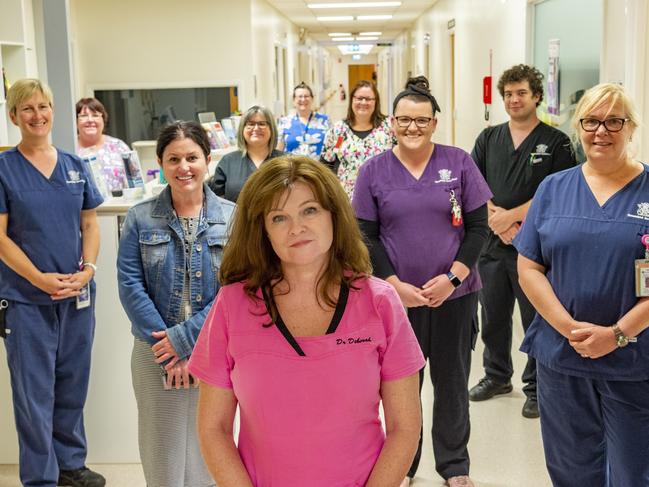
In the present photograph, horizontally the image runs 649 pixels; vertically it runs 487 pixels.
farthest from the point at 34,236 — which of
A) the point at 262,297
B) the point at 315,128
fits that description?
the point at 315,128

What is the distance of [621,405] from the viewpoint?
2.17 metres

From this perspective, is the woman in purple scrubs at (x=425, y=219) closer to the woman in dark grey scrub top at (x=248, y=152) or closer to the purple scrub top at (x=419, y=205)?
the purple scrub top at (x=419, y=205)

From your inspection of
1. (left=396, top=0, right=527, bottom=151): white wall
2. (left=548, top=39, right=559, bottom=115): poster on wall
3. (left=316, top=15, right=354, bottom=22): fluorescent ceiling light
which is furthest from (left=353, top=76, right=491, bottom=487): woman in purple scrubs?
(left=316, top=15, right=354, bottom=22): fluorescent ceiling light

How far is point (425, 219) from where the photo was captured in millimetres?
2764

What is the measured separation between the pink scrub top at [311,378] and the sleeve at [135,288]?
778 mm

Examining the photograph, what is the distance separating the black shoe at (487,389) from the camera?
13.0 feet

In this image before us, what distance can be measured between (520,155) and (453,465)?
1.46 meters

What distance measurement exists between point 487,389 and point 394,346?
2540 mm

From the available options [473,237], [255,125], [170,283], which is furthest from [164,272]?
[255,125]

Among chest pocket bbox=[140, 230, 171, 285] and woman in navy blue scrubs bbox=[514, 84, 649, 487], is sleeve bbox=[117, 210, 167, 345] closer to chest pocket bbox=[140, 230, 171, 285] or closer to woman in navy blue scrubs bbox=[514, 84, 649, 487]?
chest pocket bbox=[140, 230, 171, 285]

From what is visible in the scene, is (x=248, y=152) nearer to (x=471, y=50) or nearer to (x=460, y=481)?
(x=460, y=481)

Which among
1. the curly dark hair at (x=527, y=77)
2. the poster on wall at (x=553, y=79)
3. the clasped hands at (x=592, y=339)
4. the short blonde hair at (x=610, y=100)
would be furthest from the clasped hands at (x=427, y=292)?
the poster on wall at (x=553, y=79)

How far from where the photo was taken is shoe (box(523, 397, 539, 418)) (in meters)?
3.74

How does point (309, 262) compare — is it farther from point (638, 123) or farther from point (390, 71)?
point (390, 71)
